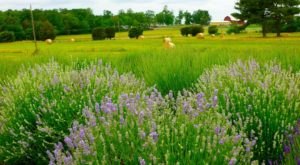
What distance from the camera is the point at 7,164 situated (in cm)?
612

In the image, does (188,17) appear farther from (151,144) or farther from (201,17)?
(151,144)

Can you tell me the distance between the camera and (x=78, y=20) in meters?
95.9

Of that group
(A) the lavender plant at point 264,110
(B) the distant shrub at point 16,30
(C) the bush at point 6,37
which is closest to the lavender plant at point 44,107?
(A) the lavender plant at point 264,110

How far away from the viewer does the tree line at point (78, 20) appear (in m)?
78.2

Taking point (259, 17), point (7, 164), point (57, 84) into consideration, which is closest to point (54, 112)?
point (57, 84)

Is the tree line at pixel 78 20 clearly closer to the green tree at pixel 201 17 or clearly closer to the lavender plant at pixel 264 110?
the green tree at pixel 201 17

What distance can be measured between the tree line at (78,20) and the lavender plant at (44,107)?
5896 centimetres

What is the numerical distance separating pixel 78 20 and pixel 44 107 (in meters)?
92.3

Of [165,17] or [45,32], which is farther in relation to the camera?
[165,17]

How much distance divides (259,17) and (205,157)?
47.8 meters

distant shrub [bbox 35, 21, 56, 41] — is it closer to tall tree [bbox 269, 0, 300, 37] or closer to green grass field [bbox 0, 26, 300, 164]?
tall tree [bbox 269, 0, 300, 37]

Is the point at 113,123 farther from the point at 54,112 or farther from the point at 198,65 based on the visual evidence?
the point at 198,65

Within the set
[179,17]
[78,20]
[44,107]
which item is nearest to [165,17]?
[179,17]

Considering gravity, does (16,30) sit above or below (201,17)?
above
